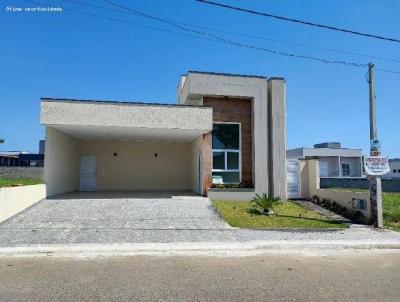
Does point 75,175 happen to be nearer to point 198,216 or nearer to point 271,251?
point 198,216

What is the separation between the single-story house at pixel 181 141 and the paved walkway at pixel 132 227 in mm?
3159

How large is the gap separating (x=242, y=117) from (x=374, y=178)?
24.8 ft

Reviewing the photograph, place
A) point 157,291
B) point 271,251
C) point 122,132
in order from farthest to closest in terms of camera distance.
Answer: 1. point 122,132
2. point 271,251
3. point 157,291

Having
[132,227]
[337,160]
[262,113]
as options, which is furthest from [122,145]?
[337,160]

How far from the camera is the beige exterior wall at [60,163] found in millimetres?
15922

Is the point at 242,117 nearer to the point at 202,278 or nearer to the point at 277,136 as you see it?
the point at 277,136

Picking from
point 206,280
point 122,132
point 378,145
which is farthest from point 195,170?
point 206,280

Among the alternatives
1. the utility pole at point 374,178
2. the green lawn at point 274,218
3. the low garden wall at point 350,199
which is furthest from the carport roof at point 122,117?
the utility pole at point 374,178

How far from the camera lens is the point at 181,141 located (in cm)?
2188

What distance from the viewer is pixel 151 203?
1559 centimetres

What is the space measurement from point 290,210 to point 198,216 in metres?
4.78

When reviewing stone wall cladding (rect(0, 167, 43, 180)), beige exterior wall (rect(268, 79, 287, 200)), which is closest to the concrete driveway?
stone wall cladding (rect(0, 167, 43, 180))

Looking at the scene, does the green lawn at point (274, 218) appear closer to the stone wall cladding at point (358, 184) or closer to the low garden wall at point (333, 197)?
the low garden wall at point (333, 197)

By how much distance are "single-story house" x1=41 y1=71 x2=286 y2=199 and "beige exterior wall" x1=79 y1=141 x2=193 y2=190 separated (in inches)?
2.4
